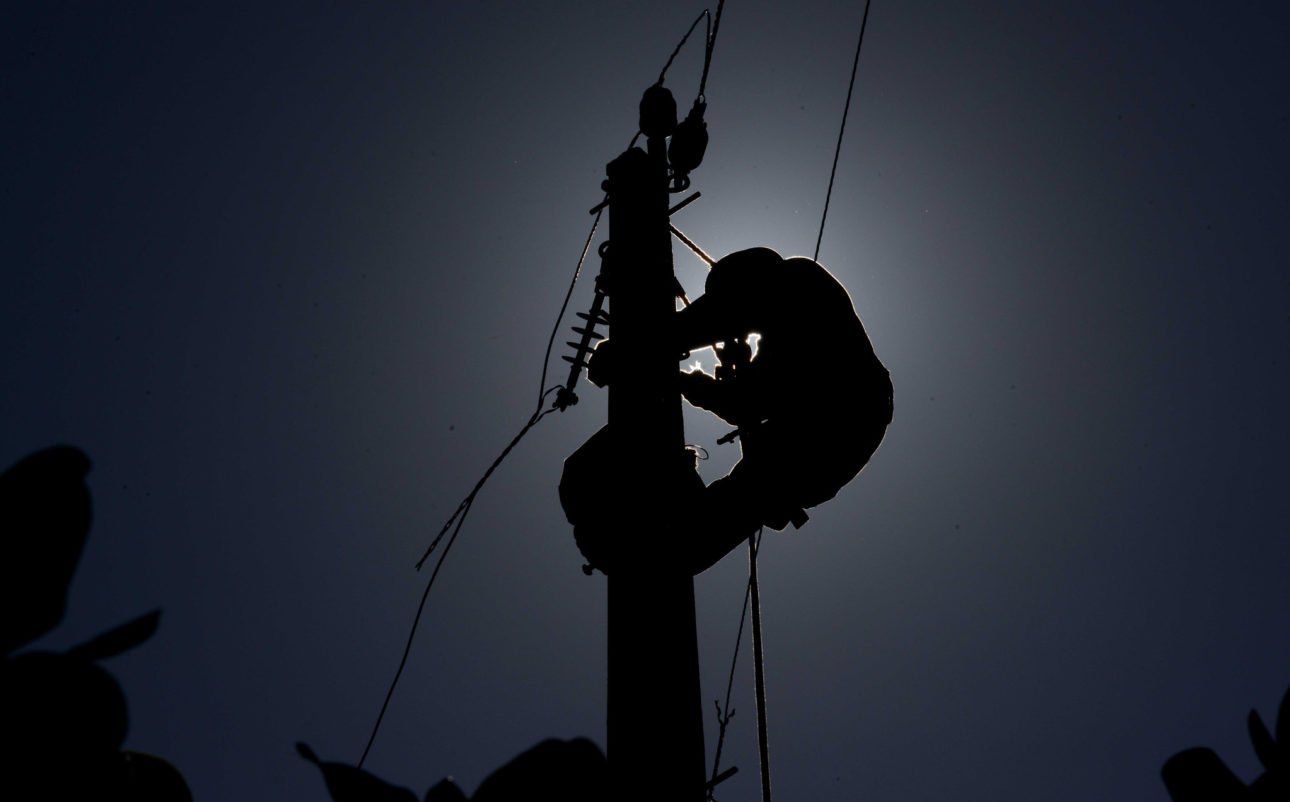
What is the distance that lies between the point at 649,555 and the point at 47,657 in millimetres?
1992

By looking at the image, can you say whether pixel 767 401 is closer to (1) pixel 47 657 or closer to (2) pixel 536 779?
(2) pixel 536 779

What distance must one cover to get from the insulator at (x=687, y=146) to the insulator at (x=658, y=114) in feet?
0.28

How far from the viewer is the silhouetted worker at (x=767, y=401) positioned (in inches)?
106

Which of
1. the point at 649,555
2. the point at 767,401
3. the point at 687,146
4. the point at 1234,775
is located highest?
the point at 687,146

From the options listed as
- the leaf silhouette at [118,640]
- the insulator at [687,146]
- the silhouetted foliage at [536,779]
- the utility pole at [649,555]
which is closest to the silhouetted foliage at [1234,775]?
the silhouetted foliage at [536,779]

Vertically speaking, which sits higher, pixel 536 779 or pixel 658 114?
pixel 658 114

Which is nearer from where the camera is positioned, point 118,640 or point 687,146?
point 118,640

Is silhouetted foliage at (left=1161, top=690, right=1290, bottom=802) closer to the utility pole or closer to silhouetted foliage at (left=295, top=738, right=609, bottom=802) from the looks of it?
silhouetted foliage at (left=295, top=738, right=609, bottom=802)

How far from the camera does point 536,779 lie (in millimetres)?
694

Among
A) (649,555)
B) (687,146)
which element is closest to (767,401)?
(649,555)

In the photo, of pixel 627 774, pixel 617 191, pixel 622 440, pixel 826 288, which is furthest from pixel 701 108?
pixel 627 774

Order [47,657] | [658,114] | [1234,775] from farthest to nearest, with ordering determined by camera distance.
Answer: [658,114]
[1234,775]
[47,657]

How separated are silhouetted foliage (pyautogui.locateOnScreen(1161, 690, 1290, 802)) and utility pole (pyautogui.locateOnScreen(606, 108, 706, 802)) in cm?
124

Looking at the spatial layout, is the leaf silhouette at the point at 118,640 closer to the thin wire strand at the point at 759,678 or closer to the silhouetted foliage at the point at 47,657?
the silhouetted foliage at the point at 47,657
